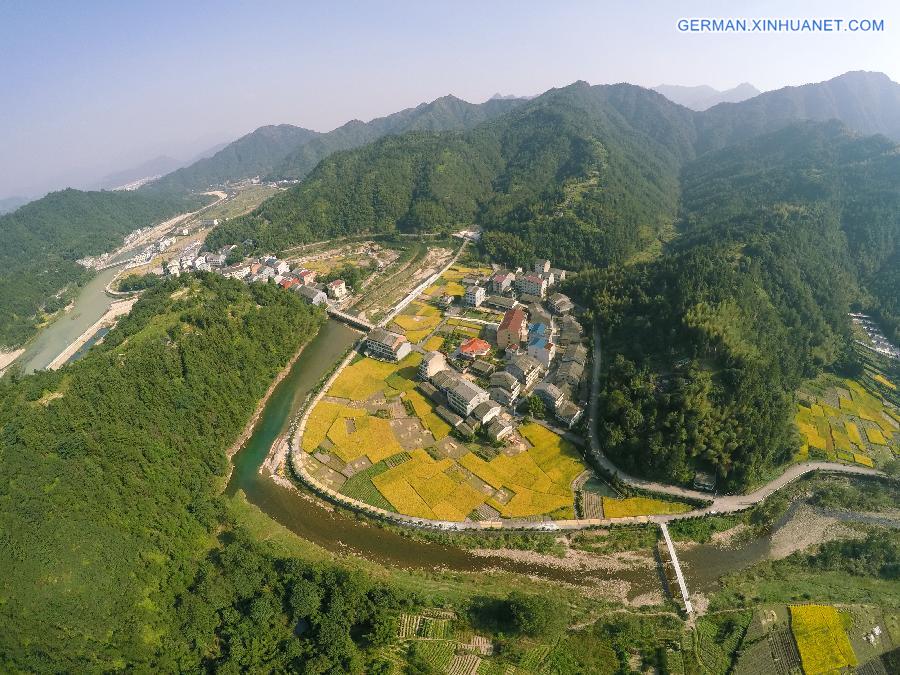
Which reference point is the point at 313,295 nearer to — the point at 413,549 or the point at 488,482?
the point at 488,482

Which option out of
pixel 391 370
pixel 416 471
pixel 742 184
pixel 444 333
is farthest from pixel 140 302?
pixel 742 184

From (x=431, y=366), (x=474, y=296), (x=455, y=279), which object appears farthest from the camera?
(x=455, y=279)

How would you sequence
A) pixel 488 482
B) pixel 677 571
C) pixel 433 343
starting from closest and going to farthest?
pixel 677 571 → pixel 488 482 → pixel 433 343

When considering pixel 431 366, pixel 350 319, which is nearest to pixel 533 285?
pixel 431 366

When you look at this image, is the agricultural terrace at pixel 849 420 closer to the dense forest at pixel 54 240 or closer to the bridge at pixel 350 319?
the bridge at pixel 350 319

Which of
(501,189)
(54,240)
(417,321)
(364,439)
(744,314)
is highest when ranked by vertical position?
(54,240)

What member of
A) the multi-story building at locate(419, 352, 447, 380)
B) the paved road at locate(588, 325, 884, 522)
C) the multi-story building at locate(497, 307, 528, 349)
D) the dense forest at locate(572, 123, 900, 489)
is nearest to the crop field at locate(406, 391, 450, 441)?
the multi-story building at locate(419, 352, 447, 380)

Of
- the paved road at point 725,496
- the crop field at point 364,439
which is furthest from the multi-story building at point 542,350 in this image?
the crop field at point 364,439
